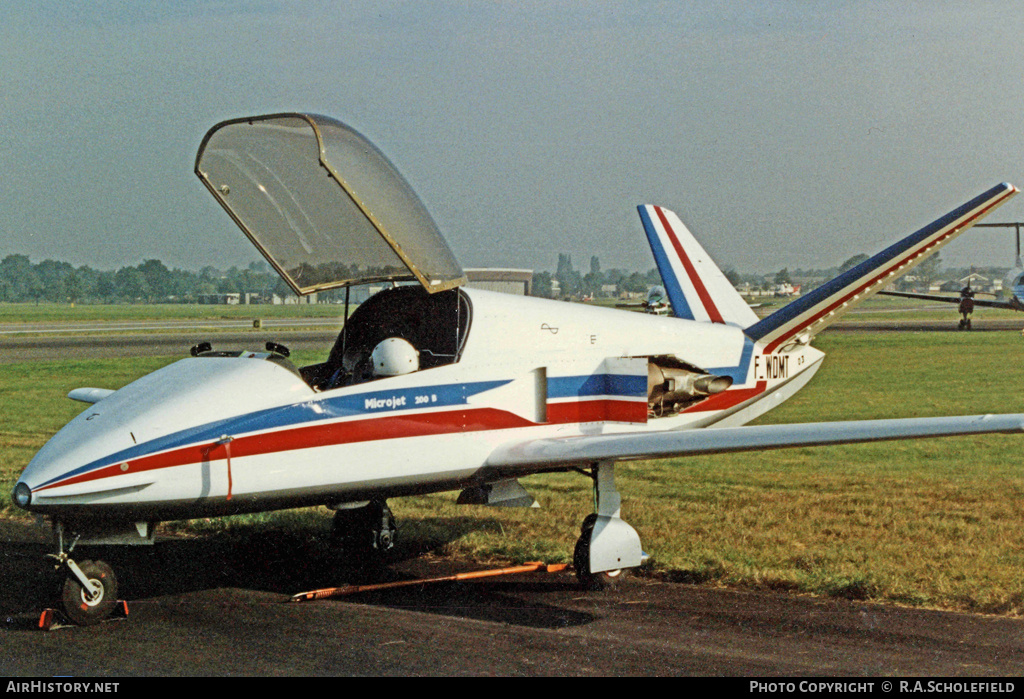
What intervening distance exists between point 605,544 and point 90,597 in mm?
3898

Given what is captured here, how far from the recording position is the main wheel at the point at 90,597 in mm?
6906

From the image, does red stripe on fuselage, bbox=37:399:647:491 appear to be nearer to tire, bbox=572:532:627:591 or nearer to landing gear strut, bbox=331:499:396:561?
tire, bbox=572:532:627:591

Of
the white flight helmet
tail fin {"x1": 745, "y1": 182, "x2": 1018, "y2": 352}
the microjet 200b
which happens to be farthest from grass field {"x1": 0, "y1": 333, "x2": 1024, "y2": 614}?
the white flight helmet

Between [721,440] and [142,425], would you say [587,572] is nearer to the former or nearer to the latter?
[721,440]

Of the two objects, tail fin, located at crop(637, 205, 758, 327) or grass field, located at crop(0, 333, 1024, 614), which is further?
tail fin, located at crop(637, 205, 758, 327)

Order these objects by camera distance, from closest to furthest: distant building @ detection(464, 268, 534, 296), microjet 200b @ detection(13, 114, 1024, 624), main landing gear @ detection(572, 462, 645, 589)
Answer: microjet 200b @ detection(13, 114, 1024, 624)
main landing gear @ detection(572, 462, 645, 589)
distant building @ detection(464, 268, 534, 296)

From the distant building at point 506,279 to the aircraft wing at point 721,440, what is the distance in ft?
14.1

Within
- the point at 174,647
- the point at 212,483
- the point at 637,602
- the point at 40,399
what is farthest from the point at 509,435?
the point at 40,399

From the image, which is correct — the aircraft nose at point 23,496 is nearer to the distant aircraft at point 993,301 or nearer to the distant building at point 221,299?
the distant aircraft at point 993,301

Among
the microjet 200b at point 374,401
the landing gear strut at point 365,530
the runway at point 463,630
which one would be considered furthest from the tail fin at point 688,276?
the landing gear strut at point 365,530

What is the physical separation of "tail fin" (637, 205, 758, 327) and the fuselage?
8.27 ft

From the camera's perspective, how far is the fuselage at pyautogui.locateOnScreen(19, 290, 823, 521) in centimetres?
665

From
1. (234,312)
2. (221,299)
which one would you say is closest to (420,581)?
(234,312)

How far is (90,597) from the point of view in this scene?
700 centimetres
